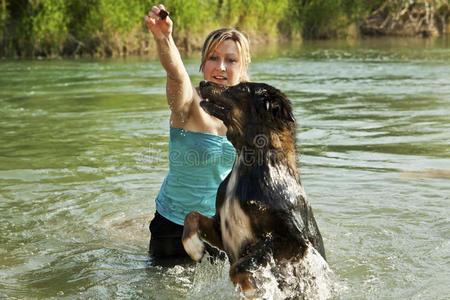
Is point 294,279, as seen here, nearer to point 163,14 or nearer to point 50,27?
point 163,14

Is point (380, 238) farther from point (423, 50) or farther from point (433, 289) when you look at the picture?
point (423, 50)

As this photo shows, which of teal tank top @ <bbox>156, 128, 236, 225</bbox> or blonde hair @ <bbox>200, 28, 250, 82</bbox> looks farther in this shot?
blonde hair @ <bbox>200, 28, 250, 82</bbox>

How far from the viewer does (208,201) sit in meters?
5.05

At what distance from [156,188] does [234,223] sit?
363 cm

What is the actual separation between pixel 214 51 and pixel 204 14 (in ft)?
73.3

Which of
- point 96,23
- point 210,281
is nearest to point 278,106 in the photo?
point 210,281

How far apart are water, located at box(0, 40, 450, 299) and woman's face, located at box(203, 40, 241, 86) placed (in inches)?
60.0

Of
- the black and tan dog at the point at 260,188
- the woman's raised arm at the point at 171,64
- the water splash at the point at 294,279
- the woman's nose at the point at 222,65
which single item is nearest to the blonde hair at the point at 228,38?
the woman's nose at the point at 222,65

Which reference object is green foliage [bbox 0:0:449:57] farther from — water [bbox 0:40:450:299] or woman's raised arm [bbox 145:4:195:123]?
woman's raised arm [bbox 145:4:195:123]

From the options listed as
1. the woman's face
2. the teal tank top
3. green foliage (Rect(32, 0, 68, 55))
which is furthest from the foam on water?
green foliage (Rect(32, 0, 68, 55))

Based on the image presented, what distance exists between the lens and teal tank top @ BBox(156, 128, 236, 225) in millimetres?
4910

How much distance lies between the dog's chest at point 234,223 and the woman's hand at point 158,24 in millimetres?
1090

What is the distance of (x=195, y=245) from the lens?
4.33m

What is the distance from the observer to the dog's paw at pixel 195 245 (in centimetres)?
432
